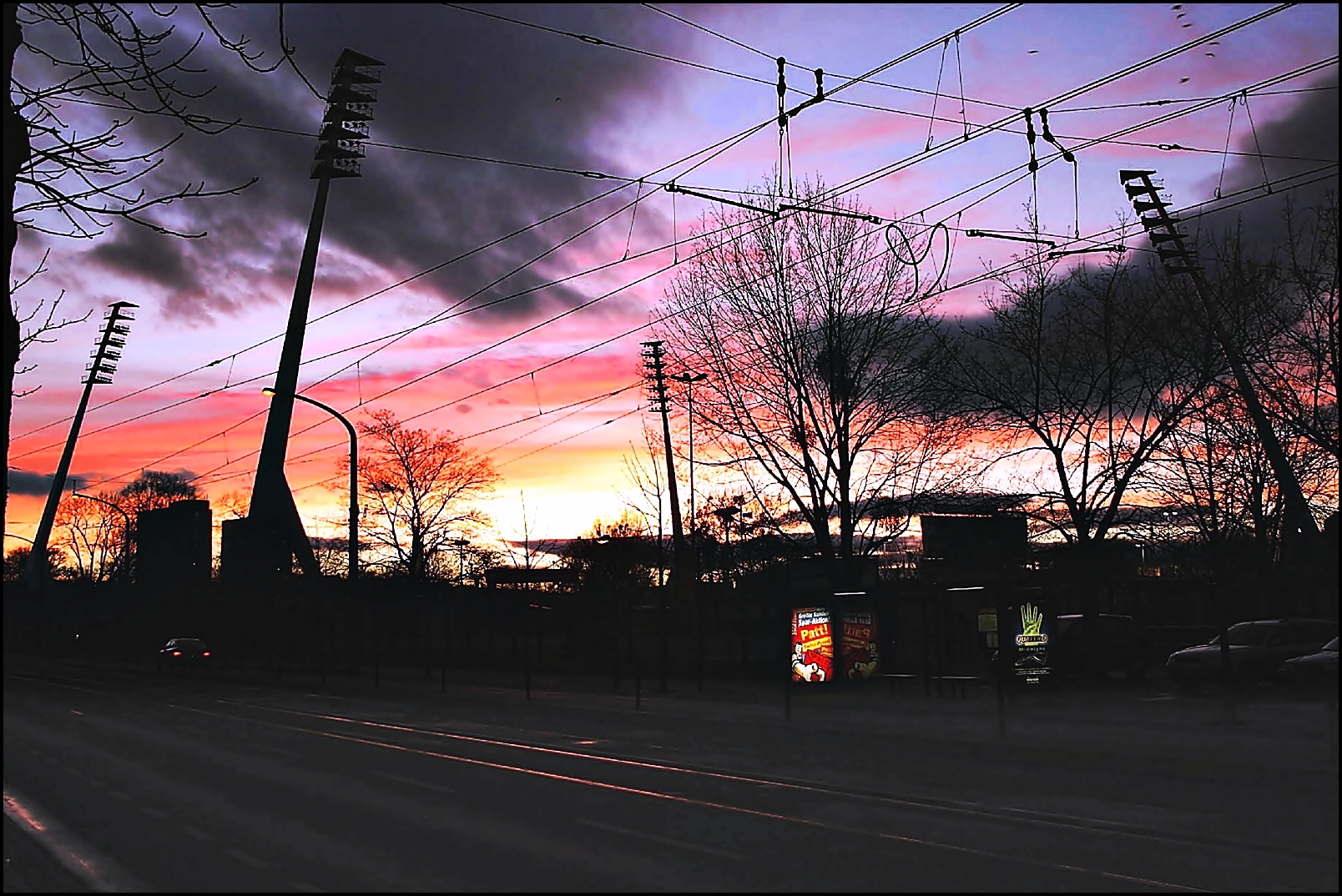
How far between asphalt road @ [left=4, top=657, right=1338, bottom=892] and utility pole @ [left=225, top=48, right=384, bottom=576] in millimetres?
38257

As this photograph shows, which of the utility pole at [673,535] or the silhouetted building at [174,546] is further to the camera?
the silhouetted building at [174,546]

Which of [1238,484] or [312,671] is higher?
[1238,484]

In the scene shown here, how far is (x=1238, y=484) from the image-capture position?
34969mm

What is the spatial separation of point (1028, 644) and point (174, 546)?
56.3 metres

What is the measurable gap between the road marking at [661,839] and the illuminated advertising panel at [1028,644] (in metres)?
15.8

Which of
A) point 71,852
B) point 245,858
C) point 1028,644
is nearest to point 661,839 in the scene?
point 245,858

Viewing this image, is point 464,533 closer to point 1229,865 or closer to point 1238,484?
point 1238,484

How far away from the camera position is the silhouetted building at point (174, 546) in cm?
6794

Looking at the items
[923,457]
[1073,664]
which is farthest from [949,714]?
[923,457]

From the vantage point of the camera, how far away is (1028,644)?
25.4 meters

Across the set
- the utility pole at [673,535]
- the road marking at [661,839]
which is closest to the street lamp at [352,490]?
the utility pole at [673,535]

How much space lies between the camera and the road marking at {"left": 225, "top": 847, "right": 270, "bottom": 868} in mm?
9281

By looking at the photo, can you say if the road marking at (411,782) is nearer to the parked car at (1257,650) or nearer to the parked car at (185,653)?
the parked car at (1257,650)

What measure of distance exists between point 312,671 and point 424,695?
15.3m
